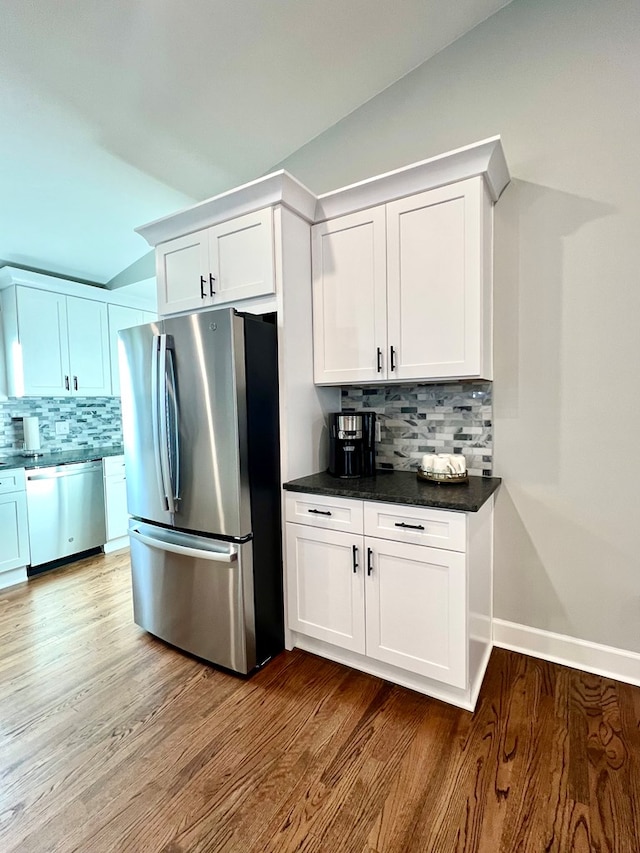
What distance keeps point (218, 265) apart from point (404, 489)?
5.20ft

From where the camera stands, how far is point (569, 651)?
2.01m

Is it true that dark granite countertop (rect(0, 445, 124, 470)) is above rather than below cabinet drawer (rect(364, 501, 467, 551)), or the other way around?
above

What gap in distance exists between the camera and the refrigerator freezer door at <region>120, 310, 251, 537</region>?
1870mm

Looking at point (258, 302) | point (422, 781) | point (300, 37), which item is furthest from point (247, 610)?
point (300, 37)

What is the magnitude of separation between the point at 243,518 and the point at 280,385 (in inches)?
27.6

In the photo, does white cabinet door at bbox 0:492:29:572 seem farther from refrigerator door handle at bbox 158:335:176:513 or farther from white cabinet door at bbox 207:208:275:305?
white cabinet door at bbox 207:208:275:305

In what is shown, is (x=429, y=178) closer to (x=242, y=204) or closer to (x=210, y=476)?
(x=242, y=204)

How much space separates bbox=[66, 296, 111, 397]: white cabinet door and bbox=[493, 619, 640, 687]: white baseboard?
3876mm

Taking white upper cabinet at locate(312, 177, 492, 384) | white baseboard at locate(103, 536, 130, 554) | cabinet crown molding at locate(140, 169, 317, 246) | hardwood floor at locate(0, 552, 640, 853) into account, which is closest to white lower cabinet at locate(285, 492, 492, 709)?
hardwood floor at locate(0, 552, 640, 853)

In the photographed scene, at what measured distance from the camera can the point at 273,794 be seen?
1361 mm

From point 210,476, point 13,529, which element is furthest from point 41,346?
point 210,476

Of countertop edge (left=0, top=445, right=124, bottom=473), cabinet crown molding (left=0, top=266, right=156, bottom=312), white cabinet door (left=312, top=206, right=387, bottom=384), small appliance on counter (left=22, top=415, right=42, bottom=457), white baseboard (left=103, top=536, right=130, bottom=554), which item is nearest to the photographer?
white cabinet door (left=312, top=206, right=387, bottom=384)

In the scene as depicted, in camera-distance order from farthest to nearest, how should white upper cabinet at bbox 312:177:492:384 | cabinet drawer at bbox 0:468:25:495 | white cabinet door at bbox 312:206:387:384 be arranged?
1. cabinet drawer at bbox 0:468:25:495
2. white cabinet door at bbox 312:206:387:384
3. white upper cabinet at bbox 312:177:492:384

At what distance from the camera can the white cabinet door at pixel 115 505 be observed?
12.0 ft
